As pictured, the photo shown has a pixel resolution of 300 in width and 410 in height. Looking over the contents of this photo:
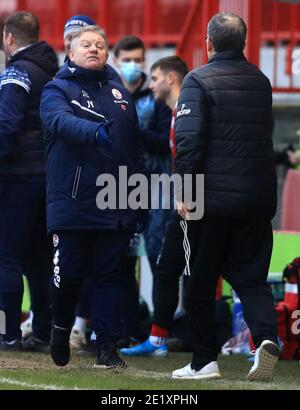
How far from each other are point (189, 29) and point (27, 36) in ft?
9.14

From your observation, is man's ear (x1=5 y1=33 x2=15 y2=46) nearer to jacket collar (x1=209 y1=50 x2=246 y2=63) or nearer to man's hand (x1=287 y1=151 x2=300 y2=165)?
jacket collar (x1=209 y1=50 x2=246 y2=63)

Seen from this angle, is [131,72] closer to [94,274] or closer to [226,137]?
[94,274]

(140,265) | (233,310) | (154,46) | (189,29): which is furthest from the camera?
(154,46)

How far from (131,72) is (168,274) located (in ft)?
6.09

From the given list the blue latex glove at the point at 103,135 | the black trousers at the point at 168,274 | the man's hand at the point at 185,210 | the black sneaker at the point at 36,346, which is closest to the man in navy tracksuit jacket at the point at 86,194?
the blue latex glove at the point at 103,135

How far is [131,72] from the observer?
10.7m

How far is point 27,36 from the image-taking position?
9.62 meters

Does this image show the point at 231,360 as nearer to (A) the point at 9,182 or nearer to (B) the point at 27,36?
(A) the point at 9,182

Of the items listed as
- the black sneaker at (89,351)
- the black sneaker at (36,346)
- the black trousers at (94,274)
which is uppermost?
the black trousers at (94,274)

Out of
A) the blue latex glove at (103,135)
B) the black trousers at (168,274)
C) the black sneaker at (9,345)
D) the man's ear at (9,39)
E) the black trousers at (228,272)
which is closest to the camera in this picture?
the blue latex glove at (103,135)

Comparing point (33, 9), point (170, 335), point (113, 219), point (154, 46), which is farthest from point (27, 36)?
point (33, 9)

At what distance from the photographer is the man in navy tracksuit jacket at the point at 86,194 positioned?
8.40 m

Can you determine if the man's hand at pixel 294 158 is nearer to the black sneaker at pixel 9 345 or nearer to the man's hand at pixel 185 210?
the black sneaker at pixel 9 345

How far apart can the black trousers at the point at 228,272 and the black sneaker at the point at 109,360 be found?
52 centimetres
